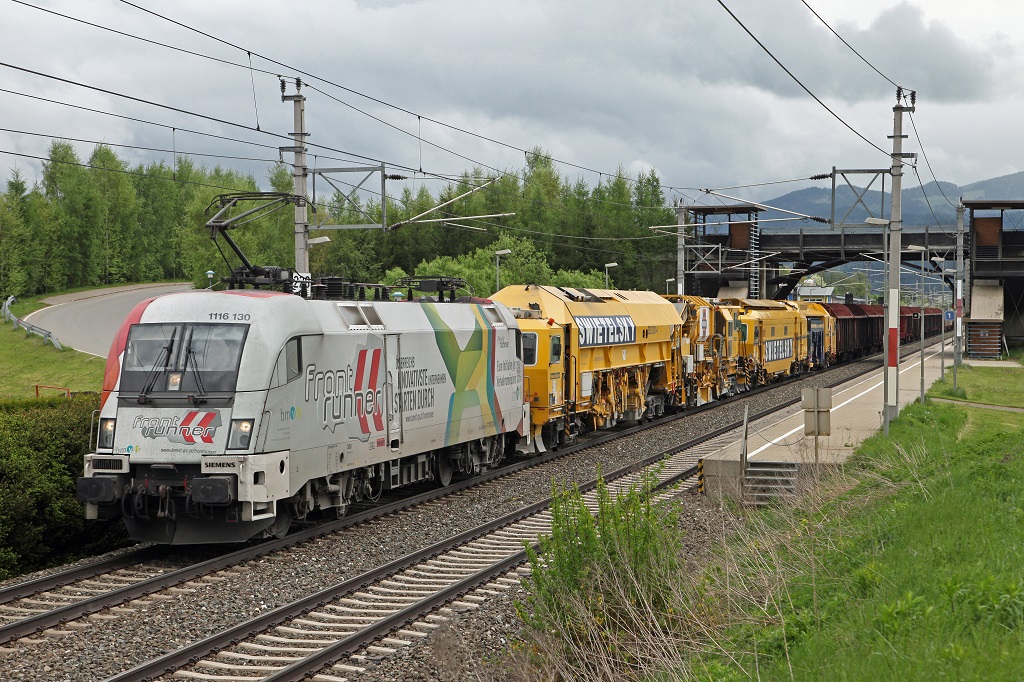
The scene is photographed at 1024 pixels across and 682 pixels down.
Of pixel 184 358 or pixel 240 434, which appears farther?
pixel 184 358

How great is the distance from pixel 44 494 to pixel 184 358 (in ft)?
8.63

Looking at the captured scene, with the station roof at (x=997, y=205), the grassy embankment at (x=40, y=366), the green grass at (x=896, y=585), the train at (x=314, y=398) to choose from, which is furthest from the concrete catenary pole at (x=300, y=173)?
the station roof at (x=997, y=205)

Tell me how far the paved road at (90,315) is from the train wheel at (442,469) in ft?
94.7

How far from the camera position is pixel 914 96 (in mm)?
25188

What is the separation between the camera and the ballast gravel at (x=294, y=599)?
9.24 meters

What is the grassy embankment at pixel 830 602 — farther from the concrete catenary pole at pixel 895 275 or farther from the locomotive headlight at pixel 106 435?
the concrete catenary pole at pixel 895 275

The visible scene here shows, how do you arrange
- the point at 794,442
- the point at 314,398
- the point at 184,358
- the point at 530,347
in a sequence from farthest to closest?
the point at 530,347
the point at 794,442
the point at 314,398
the point at 184,358

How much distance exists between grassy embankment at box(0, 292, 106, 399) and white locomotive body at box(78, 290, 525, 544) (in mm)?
26290

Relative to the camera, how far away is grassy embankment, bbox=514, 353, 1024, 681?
698cm

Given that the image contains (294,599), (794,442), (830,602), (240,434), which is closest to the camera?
(830,602)

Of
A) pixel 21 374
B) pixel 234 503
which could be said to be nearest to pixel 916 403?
pixel 234 503

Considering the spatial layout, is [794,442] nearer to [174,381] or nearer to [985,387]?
[174,381]

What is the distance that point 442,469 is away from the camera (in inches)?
766

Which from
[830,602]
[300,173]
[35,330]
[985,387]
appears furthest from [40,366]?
[830,602]
